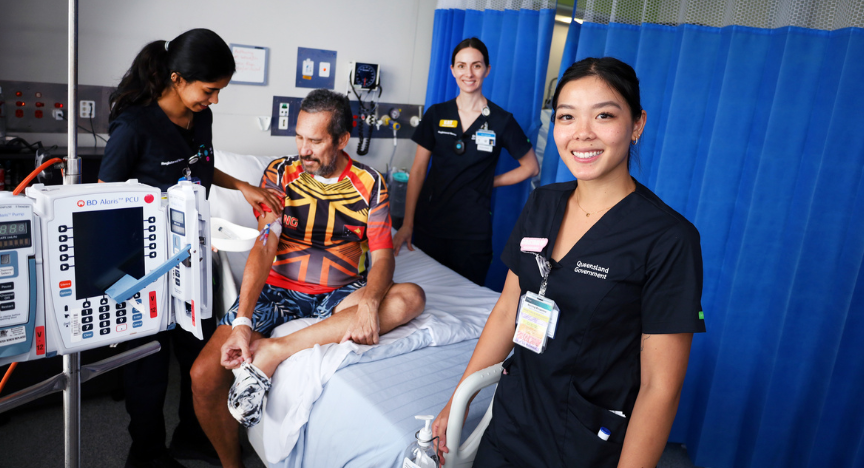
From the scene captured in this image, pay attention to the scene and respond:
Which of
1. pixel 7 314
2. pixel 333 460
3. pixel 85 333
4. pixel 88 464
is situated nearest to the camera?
pixel 7 314

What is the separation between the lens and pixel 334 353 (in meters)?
1.82

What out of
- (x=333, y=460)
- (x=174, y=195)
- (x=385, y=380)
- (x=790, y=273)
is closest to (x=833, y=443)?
(x=790, y=273)

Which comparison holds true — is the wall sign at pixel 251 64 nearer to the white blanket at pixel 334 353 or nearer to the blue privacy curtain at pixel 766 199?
the white blanket at pixel 334 353

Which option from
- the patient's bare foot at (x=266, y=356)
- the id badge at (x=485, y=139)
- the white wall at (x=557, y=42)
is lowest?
the patient's bare foot at (x=266, y=356)

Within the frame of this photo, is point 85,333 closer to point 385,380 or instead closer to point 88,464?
point 385,380

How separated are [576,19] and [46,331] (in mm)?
2522

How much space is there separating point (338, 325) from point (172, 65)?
1025 mm

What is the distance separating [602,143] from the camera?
3.77ft

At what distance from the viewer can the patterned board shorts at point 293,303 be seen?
6.86 feet

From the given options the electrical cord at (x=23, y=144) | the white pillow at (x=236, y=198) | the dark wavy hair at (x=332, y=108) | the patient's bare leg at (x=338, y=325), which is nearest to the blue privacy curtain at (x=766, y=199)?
the patient's bare leg at (x=338, y=325)

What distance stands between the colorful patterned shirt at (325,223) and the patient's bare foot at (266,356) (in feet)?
1.23

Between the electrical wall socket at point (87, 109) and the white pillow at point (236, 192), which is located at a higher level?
the electrical wall socket at point (87, 109)

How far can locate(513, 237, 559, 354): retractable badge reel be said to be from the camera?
46.4 inches

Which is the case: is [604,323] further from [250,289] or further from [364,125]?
[364,125]
